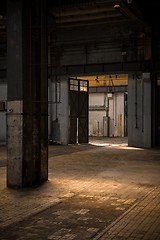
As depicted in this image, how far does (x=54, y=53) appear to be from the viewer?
22.2 meters

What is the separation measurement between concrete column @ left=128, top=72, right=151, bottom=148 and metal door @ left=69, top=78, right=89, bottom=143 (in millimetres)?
3960

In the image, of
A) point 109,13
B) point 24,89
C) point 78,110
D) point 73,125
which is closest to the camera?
point 24,89

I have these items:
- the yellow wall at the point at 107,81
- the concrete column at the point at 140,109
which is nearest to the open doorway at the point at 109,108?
the yellow wall at the point at 107,81

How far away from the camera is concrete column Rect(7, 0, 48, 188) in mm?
9000

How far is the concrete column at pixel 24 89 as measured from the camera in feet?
29.5

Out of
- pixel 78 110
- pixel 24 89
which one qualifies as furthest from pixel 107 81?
pixel 24 89

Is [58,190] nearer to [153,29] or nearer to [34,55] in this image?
[34,55]

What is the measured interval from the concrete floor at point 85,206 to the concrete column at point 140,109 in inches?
346

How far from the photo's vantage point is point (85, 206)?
23.9 feet

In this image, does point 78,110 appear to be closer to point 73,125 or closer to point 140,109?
point 73,125

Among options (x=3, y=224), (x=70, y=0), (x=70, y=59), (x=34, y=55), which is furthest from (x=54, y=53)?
(x=3, y=224)

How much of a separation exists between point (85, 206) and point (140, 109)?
14427mm

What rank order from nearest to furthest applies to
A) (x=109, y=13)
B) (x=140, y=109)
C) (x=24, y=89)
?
(x=24, y=89), (x=109, y=13), (x=140, y=109)

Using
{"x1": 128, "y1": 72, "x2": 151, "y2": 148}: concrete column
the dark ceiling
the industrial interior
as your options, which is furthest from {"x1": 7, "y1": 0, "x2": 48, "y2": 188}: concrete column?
{"x1": 128, "y1": 72, "x2": 151, "y2": 148}: concrete column
